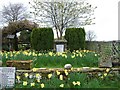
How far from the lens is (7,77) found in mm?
4438

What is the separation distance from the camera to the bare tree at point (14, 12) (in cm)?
1594

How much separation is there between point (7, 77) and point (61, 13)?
11950mm

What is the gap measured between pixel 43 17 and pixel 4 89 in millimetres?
11985

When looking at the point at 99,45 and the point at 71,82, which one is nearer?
the point at 71,82

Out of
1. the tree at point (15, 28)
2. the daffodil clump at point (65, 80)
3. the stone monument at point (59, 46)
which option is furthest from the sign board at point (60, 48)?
the tree at point (15, 28)

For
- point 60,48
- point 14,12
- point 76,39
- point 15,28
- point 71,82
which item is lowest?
point 71,82

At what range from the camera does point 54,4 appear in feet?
52.5

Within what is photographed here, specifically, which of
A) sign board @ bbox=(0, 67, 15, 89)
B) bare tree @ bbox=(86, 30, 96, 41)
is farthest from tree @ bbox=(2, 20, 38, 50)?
sign board @ bbox=(0, 67, 15, 89)

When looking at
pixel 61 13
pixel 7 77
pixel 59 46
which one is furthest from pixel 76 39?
pixel 7 77

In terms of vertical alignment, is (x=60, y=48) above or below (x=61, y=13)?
below

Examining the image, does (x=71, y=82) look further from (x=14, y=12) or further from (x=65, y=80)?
(x=14, y=12)

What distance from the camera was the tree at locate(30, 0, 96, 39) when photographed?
1594 cm

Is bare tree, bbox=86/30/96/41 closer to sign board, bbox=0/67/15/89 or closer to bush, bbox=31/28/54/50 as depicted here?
bush, bbox=31/28/54/50

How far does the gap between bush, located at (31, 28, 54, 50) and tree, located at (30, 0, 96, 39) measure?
5.29m
